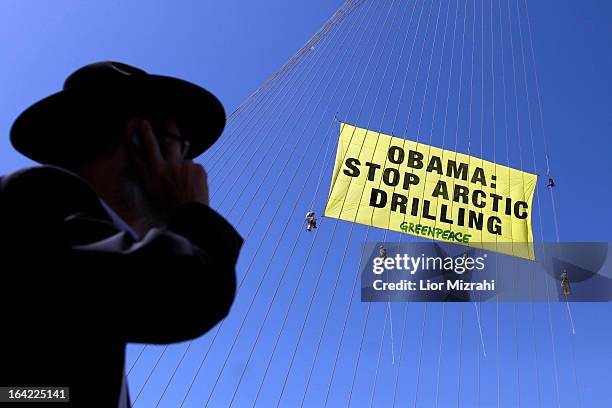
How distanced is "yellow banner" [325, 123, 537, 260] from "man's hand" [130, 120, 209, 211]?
14302 mm

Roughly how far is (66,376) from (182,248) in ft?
1.02

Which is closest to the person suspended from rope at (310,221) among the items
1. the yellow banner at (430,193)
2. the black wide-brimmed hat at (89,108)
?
the yellow banner at (430,193)

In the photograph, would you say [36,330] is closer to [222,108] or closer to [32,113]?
[32,113]

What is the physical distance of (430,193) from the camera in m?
15.9

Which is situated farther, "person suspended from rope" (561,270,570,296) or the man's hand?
"person suspended from rope" (561,270,570,296)

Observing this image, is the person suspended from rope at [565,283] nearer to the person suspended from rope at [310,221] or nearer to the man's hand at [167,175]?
the person suspended from rope at [310,221]

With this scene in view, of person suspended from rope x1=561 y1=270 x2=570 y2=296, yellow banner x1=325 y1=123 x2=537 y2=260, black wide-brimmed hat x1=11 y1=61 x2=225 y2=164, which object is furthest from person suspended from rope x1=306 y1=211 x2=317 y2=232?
black wide-brimmed hat x1=11 y1=61 x2=225 y2=164

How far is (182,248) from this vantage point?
101 centimetres

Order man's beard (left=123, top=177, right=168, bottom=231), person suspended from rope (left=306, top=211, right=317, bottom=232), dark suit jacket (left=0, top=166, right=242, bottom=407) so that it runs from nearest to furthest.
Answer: dark suit jacket (left=0, top=166, right=242, bottom=407) → man's beard (left=123, top=177, right=168, bottom=231) → person suspended from rope (left=306, top=211, right=317, bottom=232)

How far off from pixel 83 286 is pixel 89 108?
1.78ft

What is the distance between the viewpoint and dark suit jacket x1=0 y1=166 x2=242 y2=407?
979 millimetres

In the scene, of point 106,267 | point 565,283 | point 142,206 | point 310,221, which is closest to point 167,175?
point 142,206

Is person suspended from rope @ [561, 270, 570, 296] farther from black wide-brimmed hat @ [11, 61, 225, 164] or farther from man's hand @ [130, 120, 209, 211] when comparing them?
man's hand @ [130, 120, 209, 211]

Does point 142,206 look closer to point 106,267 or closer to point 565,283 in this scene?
point 106,267
